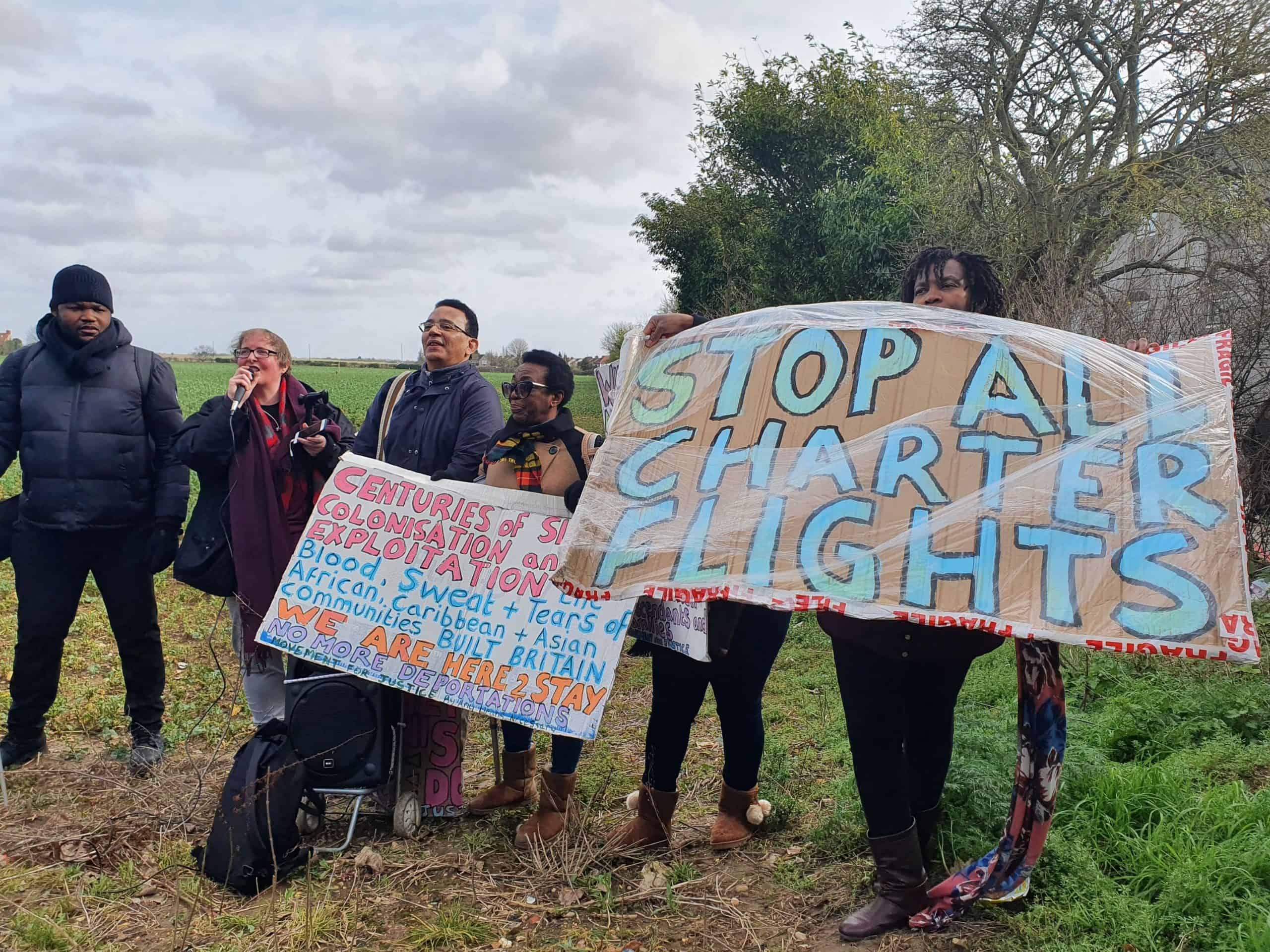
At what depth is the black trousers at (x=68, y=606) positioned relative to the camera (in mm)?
4430

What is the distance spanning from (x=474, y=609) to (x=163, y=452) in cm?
201

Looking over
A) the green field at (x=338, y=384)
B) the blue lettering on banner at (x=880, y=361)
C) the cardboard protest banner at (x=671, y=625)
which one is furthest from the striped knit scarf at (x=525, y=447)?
the green field at (x=338, y=384)

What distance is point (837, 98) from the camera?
17.4 meters

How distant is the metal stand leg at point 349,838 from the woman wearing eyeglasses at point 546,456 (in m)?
0.62

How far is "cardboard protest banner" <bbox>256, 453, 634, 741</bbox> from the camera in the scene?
3.49 meters

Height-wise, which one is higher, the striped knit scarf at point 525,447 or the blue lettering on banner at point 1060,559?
the striped knit scarf at point 525,447

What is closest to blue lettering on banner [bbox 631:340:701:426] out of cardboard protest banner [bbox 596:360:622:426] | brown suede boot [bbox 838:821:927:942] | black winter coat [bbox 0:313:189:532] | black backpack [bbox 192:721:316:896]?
cardboard protest banner [bbox 596:360:622:426]

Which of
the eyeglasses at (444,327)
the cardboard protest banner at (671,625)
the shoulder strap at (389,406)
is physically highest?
the eyeglasses at (444,327)

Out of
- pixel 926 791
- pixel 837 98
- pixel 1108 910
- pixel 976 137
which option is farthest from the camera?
pixel 837 98

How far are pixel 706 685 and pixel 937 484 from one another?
1.30 metres

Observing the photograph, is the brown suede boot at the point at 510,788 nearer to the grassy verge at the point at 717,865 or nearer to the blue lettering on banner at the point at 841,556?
the grassy verge at the point at 717,865

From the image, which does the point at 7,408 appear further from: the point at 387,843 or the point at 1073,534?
the point at 1073,534

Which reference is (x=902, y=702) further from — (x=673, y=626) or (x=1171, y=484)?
(x=1171, y=484)

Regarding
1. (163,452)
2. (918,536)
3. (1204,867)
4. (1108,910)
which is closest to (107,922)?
(163,452)
